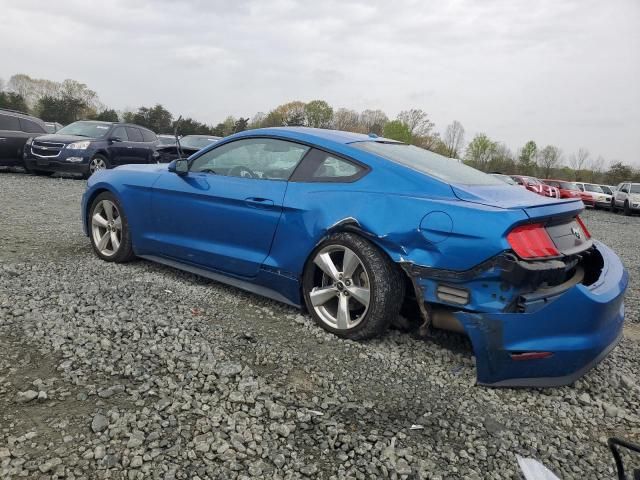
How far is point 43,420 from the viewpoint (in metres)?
2.07

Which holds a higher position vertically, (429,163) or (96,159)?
(429,163)

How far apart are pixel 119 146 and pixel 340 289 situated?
417 inches

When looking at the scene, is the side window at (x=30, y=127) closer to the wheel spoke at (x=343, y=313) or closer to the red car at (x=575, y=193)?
the wheel spoke at (x=343, y=313)

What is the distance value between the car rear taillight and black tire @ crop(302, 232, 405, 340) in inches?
27.6

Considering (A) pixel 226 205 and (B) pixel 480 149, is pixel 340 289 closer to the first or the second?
(A) pixel 226 205

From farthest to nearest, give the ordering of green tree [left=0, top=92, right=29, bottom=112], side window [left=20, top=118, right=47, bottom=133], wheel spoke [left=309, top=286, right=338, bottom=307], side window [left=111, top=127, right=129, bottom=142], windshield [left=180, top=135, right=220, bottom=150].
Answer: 1. green tree [left=0, top=92, right=29, bottom=112]
2. windshield [left=180, top=135, right=220, bottom=150]
3. side window [left=20, top=118, right=47, bottom=133]
4. side window [left=111, top=127, right=129, bottom=142]
5. wheel spoke [left=309, top=286, right=338, bottom=307]

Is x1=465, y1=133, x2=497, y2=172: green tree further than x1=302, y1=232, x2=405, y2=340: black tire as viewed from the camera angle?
Yes

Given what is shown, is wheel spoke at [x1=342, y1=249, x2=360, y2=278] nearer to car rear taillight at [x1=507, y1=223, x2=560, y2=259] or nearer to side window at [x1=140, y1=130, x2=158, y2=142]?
car rear taillight at [x1=507, y1=223, x2=560, y2=259]

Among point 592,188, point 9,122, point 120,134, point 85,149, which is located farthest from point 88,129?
point 592,188

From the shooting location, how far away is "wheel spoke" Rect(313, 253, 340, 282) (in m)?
3.15

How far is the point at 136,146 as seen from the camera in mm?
12508

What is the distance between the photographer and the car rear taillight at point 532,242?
2.59 m

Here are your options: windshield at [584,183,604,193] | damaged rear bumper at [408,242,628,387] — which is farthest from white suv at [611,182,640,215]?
damaged rear bumper at [408,242,628,387]

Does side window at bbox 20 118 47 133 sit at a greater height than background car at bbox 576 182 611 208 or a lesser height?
greater
